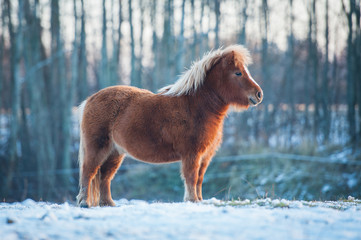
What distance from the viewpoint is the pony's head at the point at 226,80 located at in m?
5.19

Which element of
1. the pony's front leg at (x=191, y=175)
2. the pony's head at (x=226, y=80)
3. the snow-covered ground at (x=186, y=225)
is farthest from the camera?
the pony's head at (x=226, y=80)

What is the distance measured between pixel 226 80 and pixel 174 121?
102 centimetres

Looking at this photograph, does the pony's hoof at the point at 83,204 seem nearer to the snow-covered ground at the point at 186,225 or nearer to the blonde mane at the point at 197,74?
the snow-covered ground at the point at 186,225

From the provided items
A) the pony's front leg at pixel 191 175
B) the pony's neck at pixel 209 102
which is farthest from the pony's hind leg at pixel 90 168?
the pony's neck at pixel 209 102

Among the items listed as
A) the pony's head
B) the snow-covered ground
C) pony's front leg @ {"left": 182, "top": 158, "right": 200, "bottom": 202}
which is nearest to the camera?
the snow-covered ground

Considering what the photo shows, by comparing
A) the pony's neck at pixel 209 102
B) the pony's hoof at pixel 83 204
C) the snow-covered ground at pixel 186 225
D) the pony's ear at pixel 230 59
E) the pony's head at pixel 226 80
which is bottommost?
the pony's hoof at pixel 83 204

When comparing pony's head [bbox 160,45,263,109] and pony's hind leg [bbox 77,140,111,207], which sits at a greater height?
pony's head [bbox 160,45,263,109]

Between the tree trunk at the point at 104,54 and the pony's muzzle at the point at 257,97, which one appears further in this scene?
the tree trunk at the point at 104,54

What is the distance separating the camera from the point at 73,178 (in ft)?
48.4

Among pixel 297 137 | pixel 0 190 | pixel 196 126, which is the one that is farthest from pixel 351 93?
pixel 0 190

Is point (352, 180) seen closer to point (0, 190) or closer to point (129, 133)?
point (129, 133)

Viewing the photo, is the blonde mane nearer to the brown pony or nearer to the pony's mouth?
the brown pony

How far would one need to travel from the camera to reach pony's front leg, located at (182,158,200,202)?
491cm

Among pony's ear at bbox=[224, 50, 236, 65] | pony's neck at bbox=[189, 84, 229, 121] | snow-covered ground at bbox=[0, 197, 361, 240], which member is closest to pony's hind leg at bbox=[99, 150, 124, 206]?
pony's neck at bbox=[189, 84, 229, 121]
